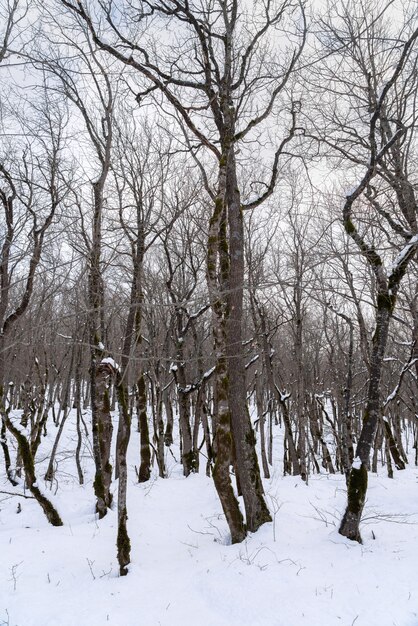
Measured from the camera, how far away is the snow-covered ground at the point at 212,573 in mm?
4457

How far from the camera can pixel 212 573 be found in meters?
5.31

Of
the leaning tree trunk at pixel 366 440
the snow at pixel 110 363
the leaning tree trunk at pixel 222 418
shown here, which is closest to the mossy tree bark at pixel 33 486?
the snow at pixel 110 363

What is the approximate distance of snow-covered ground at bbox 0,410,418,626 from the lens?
4.46 m

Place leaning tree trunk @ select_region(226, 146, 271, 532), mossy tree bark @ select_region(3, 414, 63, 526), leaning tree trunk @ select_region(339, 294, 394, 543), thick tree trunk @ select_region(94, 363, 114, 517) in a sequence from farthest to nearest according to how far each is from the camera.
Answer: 1. thick tree trunk @ select_region(94, 363, 114, 517)
2. mossy tree bark @ select_region(3, 414, 63, 526)
3. leaning tree trunk @ select_region(226, 146, 271, 532)
4. leaning tree trunk @ select_region(339, 294, 394, 543)

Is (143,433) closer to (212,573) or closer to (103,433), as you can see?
(103,433)

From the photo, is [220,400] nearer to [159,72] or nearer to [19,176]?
[159,72]

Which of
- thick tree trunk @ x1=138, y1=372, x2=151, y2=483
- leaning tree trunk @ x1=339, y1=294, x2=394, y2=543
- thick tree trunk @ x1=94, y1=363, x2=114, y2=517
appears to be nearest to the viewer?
leaning tree trunk @ x1=339, y1=294, x2=394, y2=543

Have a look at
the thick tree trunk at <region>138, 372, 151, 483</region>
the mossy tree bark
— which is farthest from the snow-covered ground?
the thick tree trunk at <region>138, 372, 151, 483</region>

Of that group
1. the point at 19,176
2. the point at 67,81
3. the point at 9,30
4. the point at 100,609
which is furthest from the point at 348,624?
the point at 19,176

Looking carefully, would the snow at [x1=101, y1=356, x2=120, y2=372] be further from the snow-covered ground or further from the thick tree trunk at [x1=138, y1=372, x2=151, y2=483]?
the thick tree trunk at [x1=138, y1=372, x2=151, y2=483]

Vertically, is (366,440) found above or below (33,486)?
above

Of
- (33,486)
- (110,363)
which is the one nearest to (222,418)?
(110,363)

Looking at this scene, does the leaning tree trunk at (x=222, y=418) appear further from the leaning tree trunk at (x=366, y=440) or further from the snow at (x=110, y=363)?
the snow at (x=110, y=363)

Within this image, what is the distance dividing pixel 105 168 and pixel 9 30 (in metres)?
3.58
